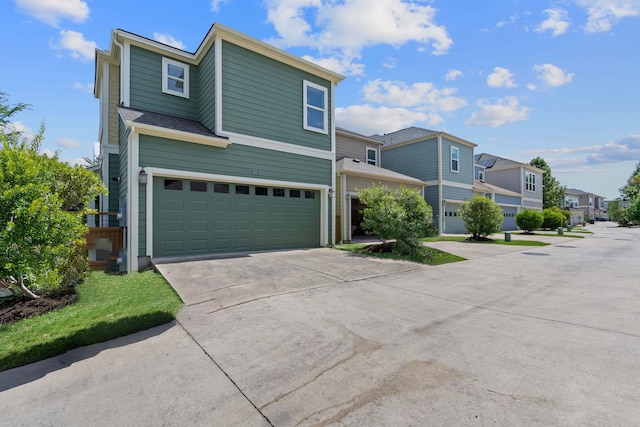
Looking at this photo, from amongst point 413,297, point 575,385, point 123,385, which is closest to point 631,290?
point 413,297

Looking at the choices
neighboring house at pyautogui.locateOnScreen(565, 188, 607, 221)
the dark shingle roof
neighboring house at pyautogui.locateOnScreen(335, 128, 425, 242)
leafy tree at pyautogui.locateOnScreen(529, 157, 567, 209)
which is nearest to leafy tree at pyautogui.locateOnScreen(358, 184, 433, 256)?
neighboring house at pyautogui.locateOnScreen(335, 128, 425, 242)

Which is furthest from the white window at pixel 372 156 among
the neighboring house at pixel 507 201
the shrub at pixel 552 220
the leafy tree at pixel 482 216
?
the shrub at pixel 552 220

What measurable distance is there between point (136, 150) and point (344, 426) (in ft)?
26.4

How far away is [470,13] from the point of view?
27.7 feet

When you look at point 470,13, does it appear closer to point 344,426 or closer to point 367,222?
point 367,222

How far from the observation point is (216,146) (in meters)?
8.86

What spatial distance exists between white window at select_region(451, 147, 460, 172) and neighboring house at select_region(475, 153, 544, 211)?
1054cm

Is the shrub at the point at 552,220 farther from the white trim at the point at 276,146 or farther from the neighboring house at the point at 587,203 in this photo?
A: the neighboring house at the point at 587,203

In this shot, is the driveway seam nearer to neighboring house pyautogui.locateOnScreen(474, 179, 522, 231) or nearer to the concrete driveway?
the concrete driveway

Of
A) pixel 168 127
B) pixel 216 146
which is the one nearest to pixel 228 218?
pixel 216 146

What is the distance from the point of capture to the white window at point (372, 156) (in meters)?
20.0

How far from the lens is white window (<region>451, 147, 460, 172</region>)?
67.6ft

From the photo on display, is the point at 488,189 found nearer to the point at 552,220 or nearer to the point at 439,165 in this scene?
the point at 552,220

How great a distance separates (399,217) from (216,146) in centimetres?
642
